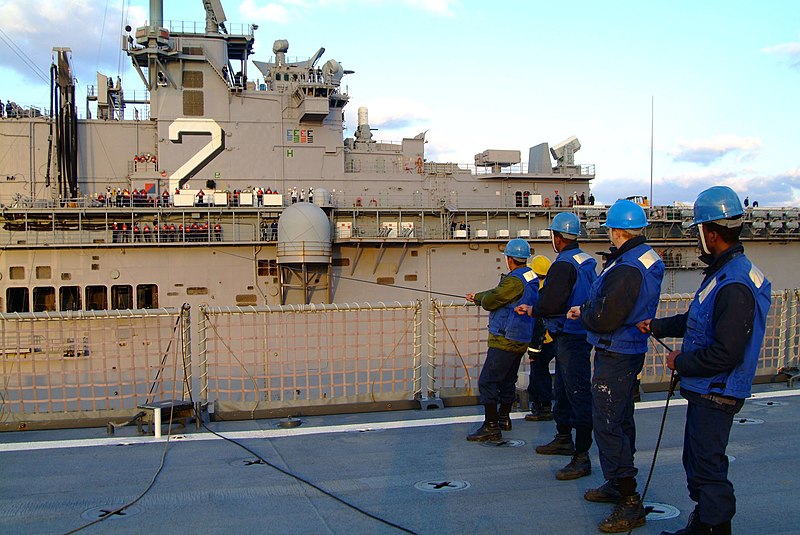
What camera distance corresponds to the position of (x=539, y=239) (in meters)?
25.1

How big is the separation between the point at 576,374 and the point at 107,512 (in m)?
3.57

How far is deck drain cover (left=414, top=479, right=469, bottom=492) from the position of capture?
4707 mm

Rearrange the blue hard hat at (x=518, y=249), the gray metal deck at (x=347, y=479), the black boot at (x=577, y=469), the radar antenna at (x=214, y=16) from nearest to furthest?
the gray metal deck at (x=347, y=479)
the black boot at (x=577, y=469)
the blue hard hat at (x=518, y=249)
the radar antenna at (x=214, y=16)

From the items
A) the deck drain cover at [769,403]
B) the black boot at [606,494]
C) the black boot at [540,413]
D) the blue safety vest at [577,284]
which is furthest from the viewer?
the deck drain cover at [769,403]

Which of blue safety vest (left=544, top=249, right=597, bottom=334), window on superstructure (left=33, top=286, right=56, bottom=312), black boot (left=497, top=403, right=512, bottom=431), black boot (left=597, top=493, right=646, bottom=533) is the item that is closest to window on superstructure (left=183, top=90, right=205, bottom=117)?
window on superstructure (left=33, top=286, right=56, bottom=312)

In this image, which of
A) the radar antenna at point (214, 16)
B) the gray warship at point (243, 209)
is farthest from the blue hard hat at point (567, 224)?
the radar antenna at point (214, 16)

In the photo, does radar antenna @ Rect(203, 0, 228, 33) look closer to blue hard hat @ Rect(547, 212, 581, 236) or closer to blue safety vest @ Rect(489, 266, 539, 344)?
blue safety vest @ Rect(489, 266, 539, 344)

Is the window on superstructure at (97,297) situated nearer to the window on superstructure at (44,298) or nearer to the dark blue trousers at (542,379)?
the window on superstructure at (44,298)

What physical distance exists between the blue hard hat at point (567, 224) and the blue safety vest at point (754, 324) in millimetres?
1902

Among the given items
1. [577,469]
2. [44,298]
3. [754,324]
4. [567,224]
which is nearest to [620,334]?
[754,324]

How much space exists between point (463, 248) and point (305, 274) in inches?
248

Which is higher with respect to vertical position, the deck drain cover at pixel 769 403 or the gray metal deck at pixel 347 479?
the gray metal deck at pixel 347 479

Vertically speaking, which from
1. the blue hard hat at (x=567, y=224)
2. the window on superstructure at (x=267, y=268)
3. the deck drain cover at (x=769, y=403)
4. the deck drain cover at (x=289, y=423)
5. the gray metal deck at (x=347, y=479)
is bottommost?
the deck drain cover at (x=769, y=403)

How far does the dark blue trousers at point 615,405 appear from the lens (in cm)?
421
